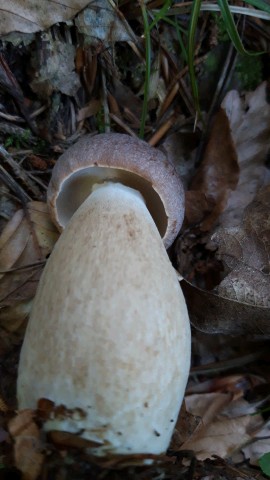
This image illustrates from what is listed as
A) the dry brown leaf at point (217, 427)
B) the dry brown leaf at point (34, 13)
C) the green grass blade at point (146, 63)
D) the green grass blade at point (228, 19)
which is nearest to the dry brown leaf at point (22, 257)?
the green grass blade at point (146, 63)

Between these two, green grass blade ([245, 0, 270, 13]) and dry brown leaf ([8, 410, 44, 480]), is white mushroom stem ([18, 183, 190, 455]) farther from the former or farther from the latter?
green grass blade ([245, 0, 270, 13])

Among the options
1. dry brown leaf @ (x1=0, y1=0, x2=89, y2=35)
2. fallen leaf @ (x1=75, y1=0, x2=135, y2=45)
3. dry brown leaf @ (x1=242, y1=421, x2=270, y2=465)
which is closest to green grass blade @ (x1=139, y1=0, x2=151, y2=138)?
fallen leaf @ (x1=75, y1=0, x2=135, y2=45)

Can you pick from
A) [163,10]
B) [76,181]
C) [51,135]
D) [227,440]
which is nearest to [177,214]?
[76,181]

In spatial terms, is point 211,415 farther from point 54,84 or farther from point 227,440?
point 54,84

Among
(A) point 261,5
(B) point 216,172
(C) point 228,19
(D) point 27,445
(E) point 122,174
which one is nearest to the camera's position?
(D) point 27,445

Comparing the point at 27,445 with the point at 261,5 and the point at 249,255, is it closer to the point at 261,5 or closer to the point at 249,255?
the point at 249,255

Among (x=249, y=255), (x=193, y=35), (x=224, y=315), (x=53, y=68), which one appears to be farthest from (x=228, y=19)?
(x=224, y=315)

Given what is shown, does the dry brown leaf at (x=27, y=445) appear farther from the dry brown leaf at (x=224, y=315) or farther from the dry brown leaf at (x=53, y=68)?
the dry brown leaf at (x=53, y=68)
